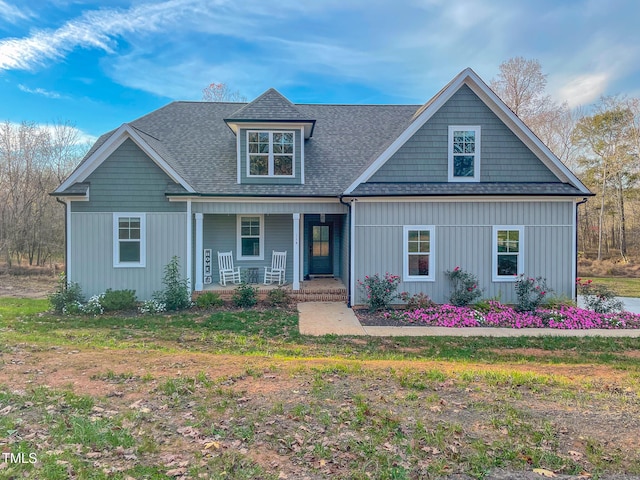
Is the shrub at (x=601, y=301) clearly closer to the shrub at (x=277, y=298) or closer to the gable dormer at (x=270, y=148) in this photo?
the shrub at (x=277, y=298)

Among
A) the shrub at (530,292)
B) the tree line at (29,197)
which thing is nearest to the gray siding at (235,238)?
the shrub at (530,292)

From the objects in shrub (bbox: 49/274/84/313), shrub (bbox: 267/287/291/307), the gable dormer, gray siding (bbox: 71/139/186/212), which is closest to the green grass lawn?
shrub (bbox: 49/274/84/313)

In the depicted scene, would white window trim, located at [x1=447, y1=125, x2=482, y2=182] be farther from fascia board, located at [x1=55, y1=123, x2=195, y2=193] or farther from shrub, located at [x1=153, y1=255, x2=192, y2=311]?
shrub, located at [x1=153, y1=255, x2=192, y2=311]

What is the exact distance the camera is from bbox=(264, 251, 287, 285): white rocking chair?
43.9 feet

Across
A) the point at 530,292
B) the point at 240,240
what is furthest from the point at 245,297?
the point at 530,292

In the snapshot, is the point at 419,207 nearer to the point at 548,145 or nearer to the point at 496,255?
the point at 496,255

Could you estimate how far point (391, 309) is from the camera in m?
11.0

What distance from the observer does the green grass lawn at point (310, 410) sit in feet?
11.0

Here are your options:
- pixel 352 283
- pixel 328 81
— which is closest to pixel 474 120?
pixel 352 283

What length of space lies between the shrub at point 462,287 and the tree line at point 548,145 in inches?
812

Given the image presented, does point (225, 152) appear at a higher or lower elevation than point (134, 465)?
→ higher

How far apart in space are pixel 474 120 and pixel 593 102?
22.5 m

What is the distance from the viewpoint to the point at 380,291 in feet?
35.5

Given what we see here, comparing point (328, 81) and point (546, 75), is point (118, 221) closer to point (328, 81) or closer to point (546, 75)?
point (328, 81)
